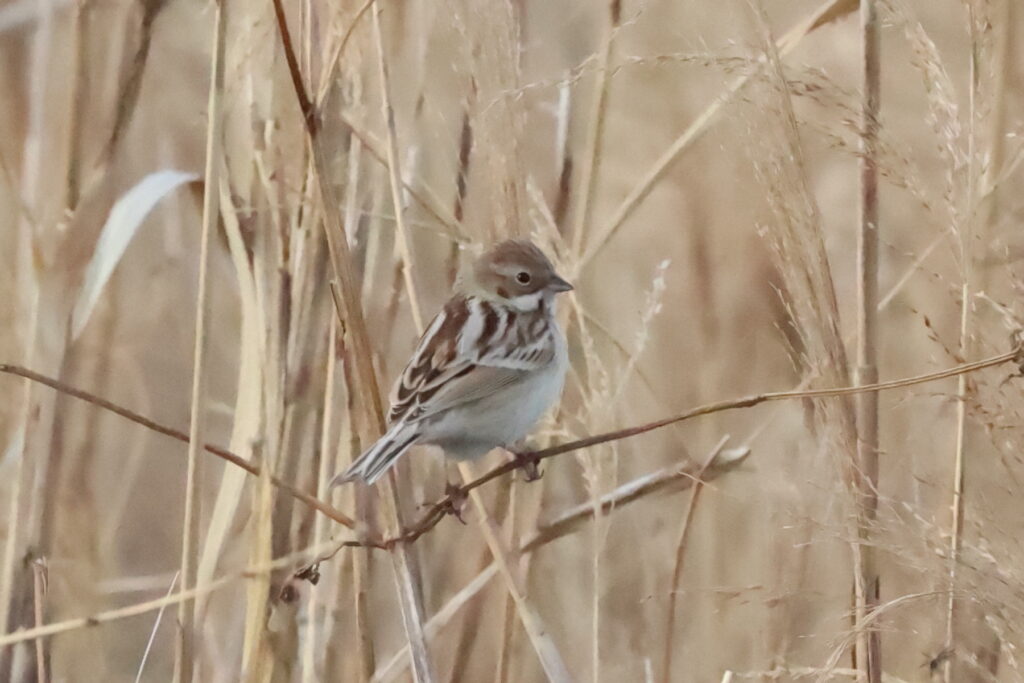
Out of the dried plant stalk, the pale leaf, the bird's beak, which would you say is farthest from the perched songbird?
the pale leaf

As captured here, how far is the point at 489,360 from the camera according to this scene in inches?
55.7

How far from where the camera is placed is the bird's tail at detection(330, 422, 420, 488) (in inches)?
40.5

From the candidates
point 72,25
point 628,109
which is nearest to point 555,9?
point 628,109

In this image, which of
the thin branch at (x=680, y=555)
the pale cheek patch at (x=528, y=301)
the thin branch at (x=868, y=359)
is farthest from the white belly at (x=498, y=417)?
the thin branch at (x=868, y=359)

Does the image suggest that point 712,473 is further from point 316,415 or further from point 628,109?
point 628,109

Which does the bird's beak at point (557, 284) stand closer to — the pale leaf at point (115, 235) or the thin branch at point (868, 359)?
the thin branch at point (868, 359)

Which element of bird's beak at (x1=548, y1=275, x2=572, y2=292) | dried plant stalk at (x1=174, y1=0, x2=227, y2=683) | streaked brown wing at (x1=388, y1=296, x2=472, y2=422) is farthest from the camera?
bird's beak at (x1=548, y1=275, x2=572, y2=292)

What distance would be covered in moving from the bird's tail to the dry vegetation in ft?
0.23

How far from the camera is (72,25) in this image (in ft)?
4.52

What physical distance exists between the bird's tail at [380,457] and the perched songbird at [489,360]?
63 millimetres

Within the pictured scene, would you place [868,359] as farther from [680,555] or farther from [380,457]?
[380,457]

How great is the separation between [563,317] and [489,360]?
189 mm

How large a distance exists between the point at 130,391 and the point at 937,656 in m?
1.38

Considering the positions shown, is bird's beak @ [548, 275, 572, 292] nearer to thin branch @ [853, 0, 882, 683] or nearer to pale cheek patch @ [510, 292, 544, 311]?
pale cheek patch @ [510, 292, 544, 311]
